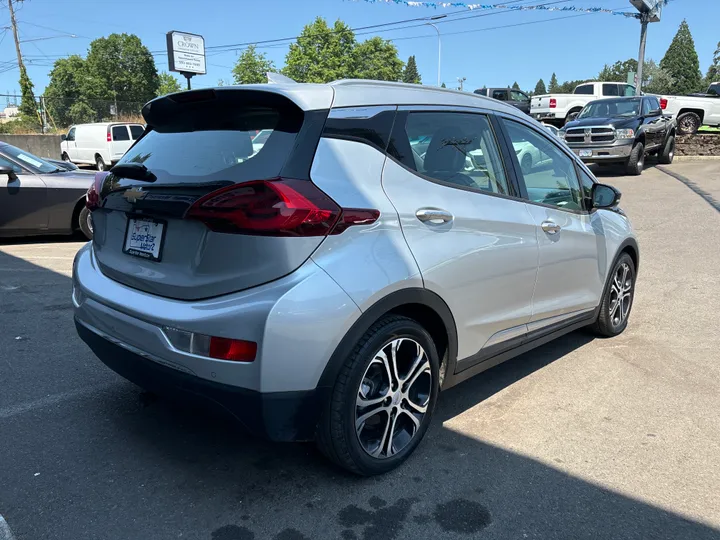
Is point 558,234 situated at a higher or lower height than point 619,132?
lower

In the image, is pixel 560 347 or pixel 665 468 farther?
pixel 560 347

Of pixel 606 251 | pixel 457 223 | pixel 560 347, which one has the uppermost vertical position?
pixel 457 223

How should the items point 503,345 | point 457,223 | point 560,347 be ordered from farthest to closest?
point 560,347 → point 503,345 → point 457,223

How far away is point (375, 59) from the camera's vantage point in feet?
278

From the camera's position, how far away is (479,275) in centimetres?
306

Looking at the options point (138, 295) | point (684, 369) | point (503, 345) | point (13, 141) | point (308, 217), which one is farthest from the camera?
point (13, 141)

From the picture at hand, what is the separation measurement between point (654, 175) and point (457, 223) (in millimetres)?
14552

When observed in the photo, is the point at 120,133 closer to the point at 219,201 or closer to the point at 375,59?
the point at 219,201

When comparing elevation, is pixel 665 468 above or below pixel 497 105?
below

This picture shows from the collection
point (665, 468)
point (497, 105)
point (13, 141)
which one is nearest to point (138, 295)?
point (497, 105)

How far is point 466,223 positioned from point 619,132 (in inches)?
533

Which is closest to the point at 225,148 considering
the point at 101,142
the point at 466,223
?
the point at 466,223

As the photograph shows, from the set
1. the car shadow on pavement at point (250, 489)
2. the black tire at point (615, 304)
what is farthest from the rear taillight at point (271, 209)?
the black tire at point (615, 304)

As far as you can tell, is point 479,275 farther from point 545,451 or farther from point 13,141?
point 13,141
